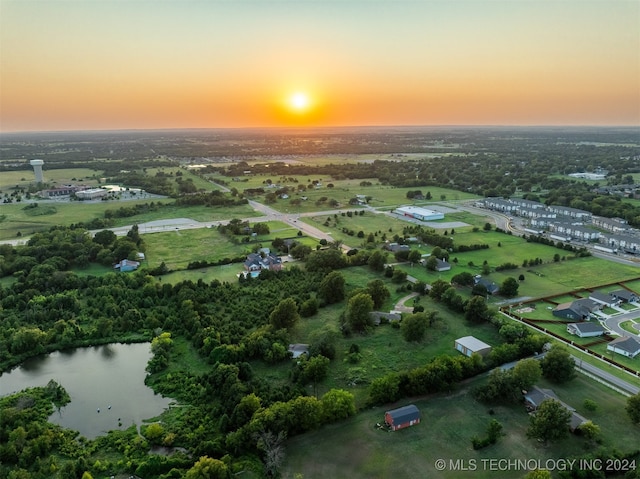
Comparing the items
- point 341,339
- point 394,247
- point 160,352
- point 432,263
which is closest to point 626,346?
point 432,263

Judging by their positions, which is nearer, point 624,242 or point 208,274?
point 208,274

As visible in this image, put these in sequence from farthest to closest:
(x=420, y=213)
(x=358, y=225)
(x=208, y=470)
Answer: (x=420, y=213)
(x=358, y=225)
(x=208, y=470)

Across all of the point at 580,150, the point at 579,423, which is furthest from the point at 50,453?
the point at 580,150

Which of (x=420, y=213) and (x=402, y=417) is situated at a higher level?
(x=420, y=213)

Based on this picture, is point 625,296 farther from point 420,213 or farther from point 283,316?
point 420,213

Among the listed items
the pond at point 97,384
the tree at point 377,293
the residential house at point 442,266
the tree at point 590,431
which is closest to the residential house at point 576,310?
the residential house at point 442,266

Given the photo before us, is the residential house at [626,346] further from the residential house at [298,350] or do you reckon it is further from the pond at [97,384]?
the pond at [97,384]
